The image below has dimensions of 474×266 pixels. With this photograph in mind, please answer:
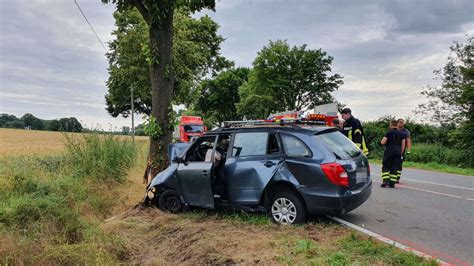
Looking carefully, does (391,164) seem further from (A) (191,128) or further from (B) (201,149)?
(A) (191,128)

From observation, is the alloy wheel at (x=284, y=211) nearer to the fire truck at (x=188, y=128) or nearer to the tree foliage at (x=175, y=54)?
the tree foliage at (x=175, y=54)

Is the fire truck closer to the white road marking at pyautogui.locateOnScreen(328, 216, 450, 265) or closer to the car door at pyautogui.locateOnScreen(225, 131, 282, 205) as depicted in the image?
the car door at pyautogui.locateOnScreen(225, 131, 282, 205)

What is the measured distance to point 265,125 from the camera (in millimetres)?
6762

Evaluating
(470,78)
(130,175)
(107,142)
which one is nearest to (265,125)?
(130,175)

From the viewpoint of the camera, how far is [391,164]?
987cm

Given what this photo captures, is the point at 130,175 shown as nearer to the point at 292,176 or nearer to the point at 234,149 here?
the point at 234,149

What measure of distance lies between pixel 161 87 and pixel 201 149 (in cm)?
246

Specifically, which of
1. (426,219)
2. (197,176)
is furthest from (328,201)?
(197,176)

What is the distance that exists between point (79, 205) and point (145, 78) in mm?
13785

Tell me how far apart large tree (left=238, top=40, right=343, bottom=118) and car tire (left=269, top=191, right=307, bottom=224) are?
110 ft

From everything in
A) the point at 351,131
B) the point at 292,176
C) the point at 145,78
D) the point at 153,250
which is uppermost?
the point at 145,78

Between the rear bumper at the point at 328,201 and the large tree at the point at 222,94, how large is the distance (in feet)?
157

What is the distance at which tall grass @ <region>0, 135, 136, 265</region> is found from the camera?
524 centimetres

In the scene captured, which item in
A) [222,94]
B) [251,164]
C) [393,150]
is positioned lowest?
[251,164]
